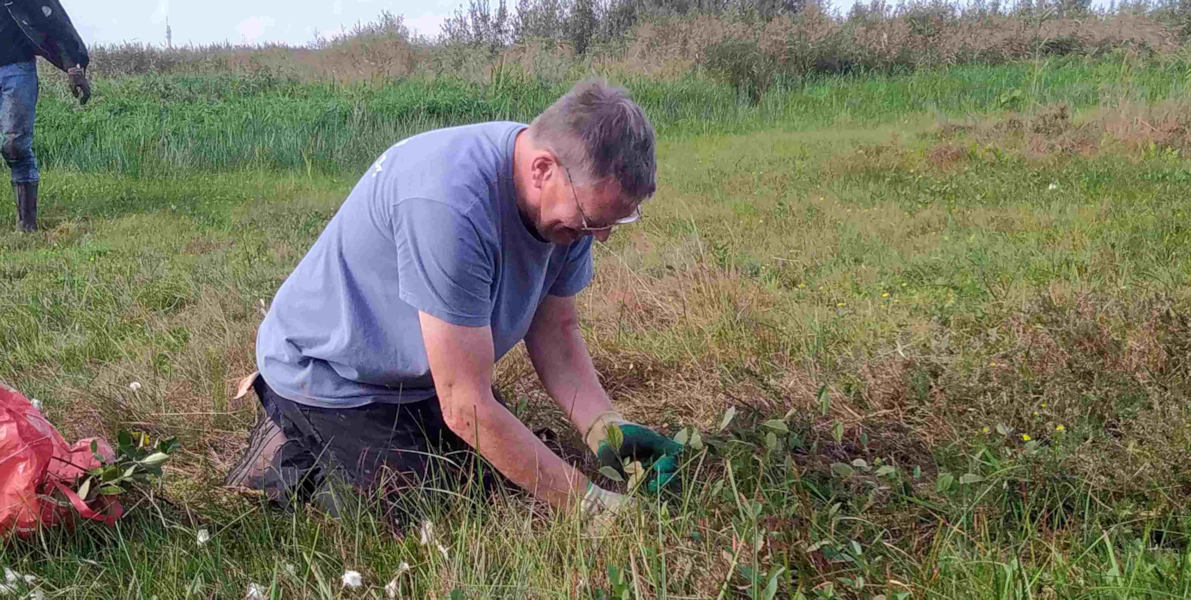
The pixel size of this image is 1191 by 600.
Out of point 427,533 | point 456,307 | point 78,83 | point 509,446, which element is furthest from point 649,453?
point 78,83

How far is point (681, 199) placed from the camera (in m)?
6.18

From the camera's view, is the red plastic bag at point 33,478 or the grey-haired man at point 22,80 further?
the grey-haired man at point 22,80

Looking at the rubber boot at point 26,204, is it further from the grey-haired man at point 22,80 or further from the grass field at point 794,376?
the grass field at point 794,376

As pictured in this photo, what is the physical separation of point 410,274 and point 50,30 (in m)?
5.92

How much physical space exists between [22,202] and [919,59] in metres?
11.3

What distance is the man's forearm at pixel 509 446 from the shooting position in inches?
77.7

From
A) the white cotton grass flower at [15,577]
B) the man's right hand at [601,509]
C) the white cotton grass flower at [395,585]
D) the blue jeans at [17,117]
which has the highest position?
the blue jeans at [17,117]

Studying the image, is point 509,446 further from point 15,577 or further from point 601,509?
point 15,577

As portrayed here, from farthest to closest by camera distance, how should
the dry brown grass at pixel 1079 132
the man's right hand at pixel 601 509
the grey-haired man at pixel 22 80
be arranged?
the dry brown grass at pixel 1079 132 → the grey-haired man at pixel 22 80 → the man's right hand at pixel 601 509

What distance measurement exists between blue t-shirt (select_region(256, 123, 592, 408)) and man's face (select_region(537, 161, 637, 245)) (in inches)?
4.3

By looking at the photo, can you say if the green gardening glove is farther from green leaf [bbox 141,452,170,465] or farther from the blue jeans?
the blue jeans

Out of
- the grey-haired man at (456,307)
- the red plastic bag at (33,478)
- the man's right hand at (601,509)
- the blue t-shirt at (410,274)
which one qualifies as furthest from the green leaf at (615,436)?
the red plastic bag at (33,478)

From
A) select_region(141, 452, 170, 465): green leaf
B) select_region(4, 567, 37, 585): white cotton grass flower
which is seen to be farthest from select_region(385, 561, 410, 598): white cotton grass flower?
select_region(4, 567, 37, 585): white cotton grass flower

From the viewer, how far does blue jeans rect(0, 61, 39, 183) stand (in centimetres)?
630
